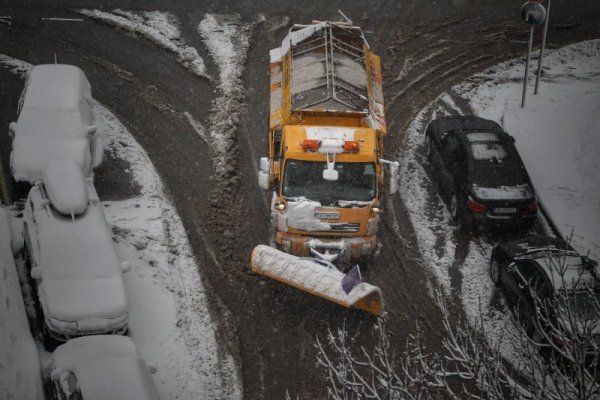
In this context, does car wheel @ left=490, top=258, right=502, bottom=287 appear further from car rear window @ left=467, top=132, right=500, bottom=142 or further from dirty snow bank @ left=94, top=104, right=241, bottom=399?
dirty snow bank @ left=94, top=104, right=241, bottom=399

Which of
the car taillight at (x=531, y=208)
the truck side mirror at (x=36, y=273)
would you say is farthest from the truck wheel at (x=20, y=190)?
the car taillight at (x=531, y=208)

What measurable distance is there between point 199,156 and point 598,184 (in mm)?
10166

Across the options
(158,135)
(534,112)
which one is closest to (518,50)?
(534,112)

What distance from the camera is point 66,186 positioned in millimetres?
14727

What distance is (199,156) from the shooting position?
19.3 meters

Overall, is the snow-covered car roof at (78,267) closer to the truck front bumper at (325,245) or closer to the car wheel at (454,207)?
the truck front bumper at (325,245)

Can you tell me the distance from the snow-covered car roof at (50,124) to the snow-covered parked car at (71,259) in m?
1.04

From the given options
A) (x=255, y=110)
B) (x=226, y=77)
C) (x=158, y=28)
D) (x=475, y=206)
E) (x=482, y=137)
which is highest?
(x=158, y=28)

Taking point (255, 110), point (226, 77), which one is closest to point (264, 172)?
point (255, 110)

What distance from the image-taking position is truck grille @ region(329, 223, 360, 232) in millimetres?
15203

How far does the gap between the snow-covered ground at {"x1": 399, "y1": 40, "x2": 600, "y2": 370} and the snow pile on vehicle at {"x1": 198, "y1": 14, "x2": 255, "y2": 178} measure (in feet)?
15.0

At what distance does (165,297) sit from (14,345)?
3854 mm

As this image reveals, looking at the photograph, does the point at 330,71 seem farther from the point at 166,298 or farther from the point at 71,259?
the point at 71,259

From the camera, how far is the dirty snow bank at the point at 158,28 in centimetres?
2247
